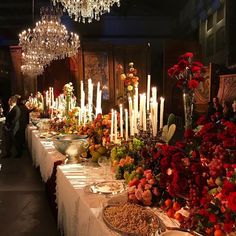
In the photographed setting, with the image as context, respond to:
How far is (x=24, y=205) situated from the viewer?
4.33 meters

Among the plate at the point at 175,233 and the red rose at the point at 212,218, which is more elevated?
the red rose at the point at 212,218

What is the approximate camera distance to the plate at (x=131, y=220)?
5.26ft

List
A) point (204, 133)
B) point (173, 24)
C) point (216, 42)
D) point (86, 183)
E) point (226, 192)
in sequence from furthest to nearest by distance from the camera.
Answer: point (173, 24) < point (216, 42) < point (86, 183) < point (204, 133) < point (226, 192)

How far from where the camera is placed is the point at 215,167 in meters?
1.52

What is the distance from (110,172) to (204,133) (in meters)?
Result: 1.21

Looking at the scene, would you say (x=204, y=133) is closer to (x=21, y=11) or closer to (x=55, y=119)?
(x=55, y=119)

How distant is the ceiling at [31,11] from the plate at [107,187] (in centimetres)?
942

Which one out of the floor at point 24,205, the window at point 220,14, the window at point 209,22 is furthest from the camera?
the window at point 209,22

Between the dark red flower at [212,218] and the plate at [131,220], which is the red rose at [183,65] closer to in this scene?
the plate at [131,220]

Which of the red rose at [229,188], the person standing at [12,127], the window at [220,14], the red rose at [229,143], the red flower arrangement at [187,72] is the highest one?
the window at [220,14]

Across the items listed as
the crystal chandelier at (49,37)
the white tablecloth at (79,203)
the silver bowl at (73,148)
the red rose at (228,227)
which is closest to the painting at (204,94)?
the crystal chandelier at (49,37)

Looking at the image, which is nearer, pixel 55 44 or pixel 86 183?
pixel 86 183

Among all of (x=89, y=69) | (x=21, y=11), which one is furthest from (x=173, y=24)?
(x=21, y=11)

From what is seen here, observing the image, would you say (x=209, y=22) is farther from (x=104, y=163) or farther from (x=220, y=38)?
(x=104, y=163)
